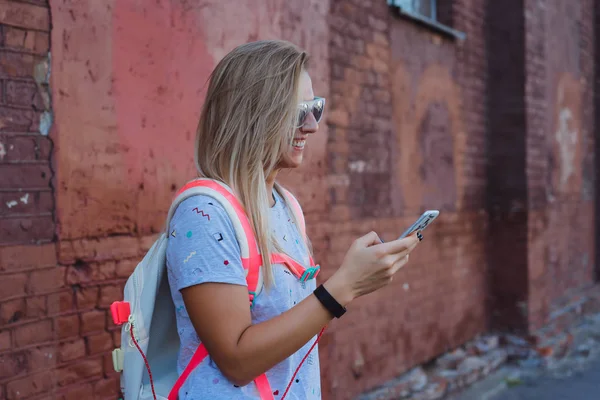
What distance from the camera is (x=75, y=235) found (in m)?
2.71

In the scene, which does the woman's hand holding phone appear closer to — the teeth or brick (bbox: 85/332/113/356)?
the teeth

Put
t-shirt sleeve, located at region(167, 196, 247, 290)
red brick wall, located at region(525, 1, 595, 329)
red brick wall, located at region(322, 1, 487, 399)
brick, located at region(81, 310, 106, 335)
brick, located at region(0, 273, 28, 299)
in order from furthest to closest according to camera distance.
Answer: red brick wall, located at region(525, 1, 595, 329)
red brick wall, located at region(322, 1, 487, 399)
brick, located at region(81, 310, 106, 335)
brick, located at region(0, 273, 28, 299)
t-shirt sleeve, located at region(167, 196, 247, 290)

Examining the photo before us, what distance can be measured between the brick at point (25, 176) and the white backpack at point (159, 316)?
Answer: 1.14 metres

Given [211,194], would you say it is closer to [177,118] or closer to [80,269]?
[80,269]

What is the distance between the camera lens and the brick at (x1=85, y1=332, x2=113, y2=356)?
2787 millimetres

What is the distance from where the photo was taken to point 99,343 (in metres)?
2.82

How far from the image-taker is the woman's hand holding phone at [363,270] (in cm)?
151

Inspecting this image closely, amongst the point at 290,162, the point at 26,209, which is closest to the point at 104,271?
the point at 26,209

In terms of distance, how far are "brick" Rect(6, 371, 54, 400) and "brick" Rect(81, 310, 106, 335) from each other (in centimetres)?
22

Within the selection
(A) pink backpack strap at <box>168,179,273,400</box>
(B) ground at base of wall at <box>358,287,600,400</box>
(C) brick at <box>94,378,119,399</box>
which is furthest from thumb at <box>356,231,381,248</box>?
(B) ground at base of wall at <box>358,287,600,400</box>

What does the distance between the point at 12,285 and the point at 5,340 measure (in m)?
0.20

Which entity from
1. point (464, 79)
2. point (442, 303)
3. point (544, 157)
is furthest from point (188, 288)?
point (544, 157)

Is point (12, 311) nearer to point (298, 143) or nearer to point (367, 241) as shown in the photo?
point (298, 143)

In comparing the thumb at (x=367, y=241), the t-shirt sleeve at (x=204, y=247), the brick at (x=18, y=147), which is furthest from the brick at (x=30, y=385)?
the thumb at (x=367, y=241)
